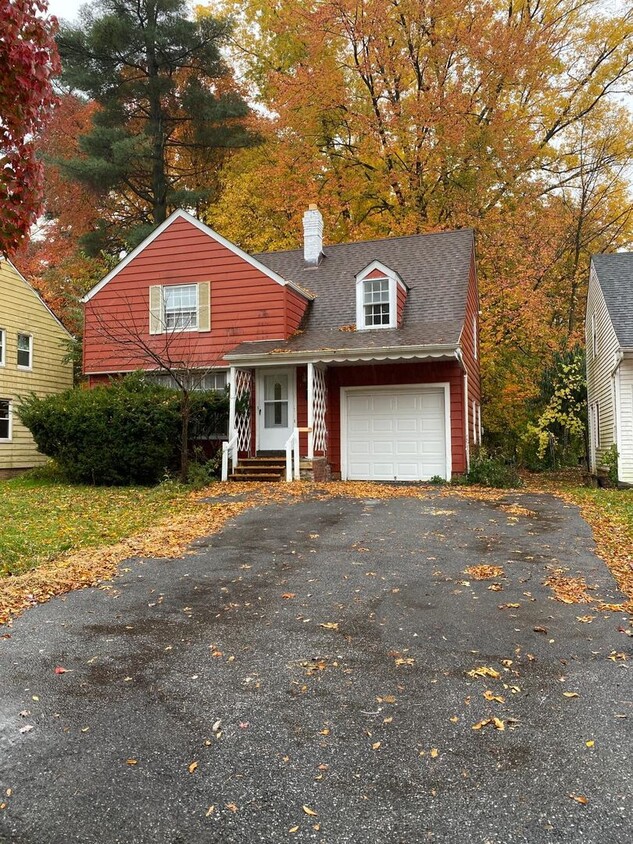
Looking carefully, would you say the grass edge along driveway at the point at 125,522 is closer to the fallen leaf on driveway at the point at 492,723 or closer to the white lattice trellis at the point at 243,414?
the white lattice trellis at the point at 243,414

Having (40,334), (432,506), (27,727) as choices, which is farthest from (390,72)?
(27,727)

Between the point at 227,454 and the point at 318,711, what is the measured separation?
35.8ft

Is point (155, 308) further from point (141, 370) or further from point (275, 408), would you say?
point (275, 408)

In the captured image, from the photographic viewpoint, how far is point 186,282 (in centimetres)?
1658

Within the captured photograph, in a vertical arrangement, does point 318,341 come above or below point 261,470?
above

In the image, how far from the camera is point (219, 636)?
458 centimetres

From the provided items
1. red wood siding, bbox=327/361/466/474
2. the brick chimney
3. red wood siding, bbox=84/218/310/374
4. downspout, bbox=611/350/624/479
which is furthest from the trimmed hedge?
downspout, bbox=611/350/624/479

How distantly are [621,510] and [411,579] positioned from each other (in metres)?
5.90

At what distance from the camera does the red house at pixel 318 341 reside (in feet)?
47.3

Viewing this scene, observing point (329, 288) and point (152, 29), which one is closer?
Answer: point (329, 288)

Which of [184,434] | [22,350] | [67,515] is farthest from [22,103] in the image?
[22,350]

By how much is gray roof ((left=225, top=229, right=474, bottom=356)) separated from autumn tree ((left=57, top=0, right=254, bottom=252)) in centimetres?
852

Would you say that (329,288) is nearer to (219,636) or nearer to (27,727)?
(219,636)

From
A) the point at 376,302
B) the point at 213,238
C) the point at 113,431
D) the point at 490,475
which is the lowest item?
the point at 490,475
